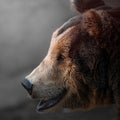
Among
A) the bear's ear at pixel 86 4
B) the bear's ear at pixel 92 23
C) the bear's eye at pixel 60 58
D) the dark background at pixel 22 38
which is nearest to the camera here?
the bear's ear at pixel 92 23

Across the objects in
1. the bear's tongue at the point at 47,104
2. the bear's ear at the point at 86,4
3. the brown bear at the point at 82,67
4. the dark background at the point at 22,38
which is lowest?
the dark background at the point at 22,38

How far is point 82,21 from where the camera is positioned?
11.2 ft

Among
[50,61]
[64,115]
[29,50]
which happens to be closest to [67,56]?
[50,61]

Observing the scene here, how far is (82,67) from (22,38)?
12.1 feet

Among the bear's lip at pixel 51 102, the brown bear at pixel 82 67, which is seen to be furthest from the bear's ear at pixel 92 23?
the bear's lip at pixel 51 102

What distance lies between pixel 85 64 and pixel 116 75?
17 centimetres

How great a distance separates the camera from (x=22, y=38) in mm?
7062

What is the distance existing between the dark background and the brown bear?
10.6 ft

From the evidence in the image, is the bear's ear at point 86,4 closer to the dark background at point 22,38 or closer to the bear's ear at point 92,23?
the bear's ear at point 92,23

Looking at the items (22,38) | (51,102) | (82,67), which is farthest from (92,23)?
(22,38)

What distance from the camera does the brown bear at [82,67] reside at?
334 cm

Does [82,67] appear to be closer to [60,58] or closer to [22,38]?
[60,58]

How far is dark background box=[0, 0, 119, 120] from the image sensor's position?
270 inches

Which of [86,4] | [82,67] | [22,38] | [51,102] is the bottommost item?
[22,38]
